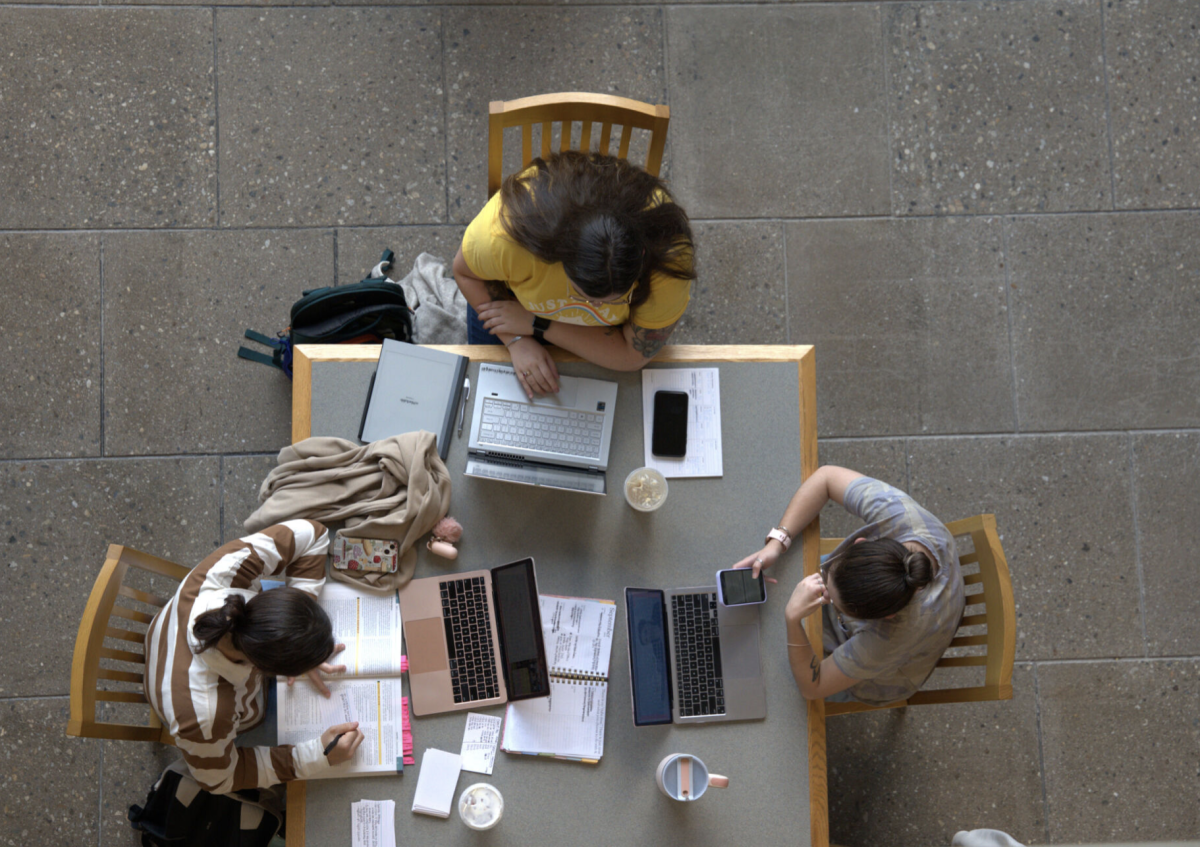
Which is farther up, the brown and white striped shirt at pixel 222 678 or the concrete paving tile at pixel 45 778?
the brown and white striped shirt at pixel 222 678

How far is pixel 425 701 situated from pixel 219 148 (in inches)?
71.4

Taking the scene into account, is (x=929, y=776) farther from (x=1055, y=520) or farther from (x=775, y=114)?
(x=775, y=114)

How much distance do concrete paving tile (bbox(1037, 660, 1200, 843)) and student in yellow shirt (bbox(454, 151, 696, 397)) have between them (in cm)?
176

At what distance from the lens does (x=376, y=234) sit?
249 cm

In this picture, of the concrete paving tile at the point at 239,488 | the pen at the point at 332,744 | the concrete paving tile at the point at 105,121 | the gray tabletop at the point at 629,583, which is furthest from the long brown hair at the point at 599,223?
the concrete paving tile at the point at 105,121

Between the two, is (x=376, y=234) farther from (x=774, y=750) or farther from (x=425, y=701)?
(x=774, y=750)

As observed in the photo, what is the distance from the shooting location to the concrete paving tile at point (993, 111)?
8.51ft

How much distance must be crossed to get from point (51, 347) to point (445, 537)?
5.09 feet

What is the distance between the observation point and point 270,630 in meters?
1.54

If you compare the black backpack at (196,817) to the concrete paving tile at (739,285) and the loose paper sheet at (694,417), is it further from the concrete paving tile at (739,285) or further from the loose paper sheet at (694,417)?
the concrete paving tile at (739,285)

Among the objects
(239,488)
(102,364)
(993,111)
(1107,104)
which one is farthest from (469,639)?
(1107,104)

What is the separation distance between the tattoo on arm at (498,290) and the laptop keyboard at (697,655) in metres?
0.77

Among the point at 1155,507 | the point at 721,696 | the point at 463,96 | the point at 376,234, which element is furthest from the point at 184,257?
the point at 1155,507

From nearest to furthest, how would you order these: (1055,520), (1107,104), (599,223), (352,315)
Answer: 1. (599,223)
2. (352,315)
3. (1055,520)
4. (1107,104)
